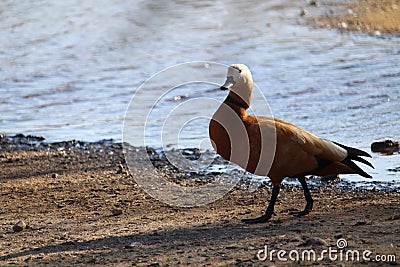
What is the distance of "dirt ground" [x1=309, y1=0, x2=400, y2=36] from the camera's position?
18031mm

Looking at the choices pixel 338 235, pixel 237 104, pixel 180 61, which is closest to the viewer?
pixel 338 235

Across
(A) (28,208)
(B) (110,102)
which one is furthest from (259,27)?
(A) (28,208)

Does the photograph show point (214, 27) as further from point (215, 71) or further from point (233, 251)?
point (233, 251)

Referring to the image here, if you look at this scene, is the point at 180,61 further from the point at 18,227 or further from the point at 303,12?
the point at 18,227

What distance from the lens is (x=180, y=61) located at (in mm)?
16344

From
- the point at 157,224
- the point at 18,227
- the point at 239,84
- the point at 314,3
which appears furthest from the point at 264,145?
the point at 314,3

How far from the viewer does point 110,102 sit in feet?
43.1

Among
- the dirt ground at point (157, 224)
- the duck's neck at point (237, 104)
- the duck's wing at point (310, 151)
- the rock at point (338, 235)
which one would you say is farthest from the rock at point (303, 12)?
the rock at point (338, 235)

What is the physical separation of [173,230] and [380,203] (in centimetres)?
180

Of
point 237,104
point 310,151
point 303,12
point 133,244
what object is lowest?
point 303,12

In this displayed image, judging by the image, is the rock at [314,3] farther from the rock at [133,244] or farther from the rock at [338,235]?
the rock at [133,244]

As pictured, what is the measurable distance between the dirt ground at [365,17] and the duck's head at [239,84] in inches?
443

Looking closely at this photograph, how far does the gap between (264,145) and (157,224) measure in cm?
113

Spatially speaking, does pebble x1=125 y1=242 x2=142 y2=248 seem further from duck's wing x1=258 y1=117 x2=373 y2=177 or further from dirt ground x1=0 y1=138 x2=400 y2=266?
duck's wing x1=258 y1=117 x2=373 y2=177
